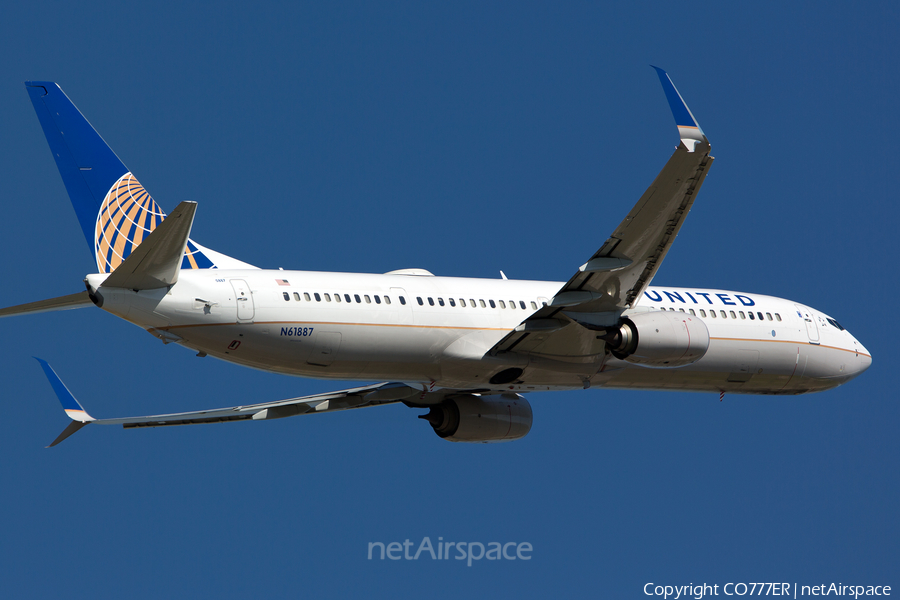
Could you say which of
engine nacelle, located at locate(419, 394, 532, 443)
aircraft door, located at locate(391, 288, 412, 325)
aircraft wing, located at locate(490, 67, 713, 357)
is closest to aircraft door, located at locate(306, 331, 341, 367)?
aircraft door, located at locate(391, 288, 412, 325)

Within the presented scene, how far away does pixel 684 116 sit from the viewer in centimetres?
1888

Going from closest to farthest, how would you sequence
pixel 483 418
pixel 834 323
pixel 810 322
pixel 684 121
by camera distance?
pixel 684 121 < pixel 483 418 < pixel 810 322 < pixel 834 323

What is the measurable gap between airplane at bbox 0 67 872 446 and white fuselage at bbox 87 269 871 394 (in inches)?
1.2

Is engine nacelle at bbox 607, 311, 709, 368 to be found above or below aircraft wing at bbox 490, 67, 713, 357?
below

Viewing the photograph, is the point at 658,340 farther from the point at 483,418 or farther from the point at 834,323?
the point at 834,323

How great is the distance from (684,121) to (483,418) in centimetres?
1075

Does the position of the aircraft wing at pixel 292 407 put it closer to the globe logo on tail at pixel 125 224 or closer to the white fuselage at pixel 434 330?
the white fuselage at pixel 434 330

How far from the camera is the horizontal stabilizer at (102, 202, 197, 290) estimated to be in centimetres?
1827

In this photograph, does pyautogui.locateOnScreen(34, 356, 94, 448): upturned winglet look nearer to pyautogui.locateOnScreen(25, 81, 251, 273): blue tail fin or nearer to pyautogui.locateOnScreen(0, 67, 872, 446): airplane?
pyautogui.locateOnScreen(0, 67, 872, 446): airplane

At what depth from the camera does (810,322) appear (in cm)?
2828

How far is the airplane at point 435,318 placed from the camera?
20.4m

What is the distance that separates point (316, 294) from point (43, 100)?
23.7ft

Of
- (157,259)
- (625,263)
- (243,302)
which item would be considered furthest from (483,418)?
(157,259)

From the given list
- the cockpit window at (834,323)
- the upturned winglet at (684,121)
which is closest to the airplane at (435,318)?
the upturned winglet at (684,121)
